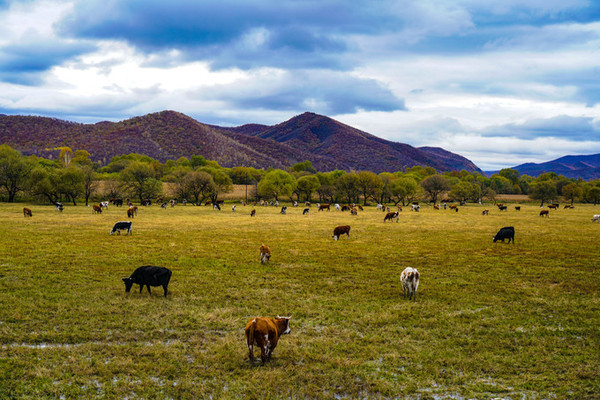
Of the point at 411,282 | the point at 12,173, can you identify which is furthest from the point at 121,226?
the point at 12,173

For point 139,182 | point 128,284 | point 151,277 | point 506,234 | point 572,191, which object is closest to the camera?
point 151,277

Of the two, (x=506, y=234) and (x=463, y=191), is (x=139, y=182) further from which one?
(x=463, y=191)

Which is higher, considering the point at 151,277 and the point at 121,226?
the point at 121,226

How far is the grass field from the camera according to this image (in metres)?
7.55

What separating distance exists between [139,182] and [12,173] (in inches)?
894

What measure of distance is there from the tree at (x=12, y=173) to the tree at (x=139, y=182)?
1750 cm

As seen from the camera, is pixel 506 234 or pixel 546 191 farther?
pixel 546 191

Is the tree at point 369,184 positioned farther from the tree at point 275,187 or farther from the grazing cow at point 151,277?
the grazing cow at point 151,277

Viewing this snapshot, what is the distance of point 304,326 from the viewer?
10.8 m

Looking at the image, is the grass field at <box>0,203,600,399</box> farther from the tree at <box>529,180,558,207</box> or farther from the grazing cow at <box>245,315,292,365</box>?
the tree at <box>529,180,558,207</box>

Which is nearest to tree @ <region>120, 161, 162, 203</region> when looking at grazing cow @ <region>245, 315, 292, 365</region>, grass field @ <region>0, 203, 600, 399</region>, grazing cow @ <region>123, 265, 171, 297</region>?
grass field @ <region>0, 203, 600, 399</region>

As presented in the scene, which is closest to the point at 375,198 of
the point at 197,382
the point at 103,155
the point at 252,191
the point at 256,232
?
the point at 252,191

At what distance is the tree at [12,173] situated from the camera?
70.1 m

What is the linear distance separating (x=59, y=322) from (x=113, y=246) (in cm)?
1394
